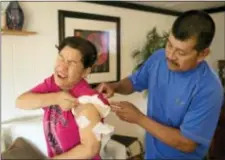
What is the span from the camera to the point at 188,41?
1.86 ft

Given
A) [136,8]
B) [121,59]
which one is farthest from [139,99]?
[136,8]

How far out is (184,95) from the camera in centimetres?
63

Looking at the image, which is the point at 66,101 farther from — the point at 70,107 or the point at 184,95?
the point at 184,95

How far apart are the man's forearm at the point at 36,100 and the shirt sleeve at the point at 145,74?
0.36m

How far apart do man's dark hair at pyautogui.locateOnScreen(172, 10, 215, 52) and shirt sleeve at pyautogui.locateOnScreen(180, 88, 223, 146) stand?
0.11 metres

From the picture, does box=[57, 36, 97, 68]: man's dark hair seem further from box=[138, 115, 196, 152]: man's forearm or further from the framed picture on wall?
the framed picture on wall

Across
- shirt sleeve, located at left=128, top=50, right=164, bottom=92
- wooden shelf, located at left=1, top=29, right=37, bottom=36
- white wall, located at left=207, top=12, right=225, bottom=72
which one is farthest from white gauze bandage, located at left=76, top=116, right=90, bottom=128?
white wall, located at left=207, top=12, right=225, bottom=72

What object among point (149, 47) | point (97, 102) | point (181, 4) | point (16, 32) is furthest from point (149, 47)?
point (97, 102)

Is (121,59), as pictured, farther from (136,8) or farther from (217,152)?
(217,152)

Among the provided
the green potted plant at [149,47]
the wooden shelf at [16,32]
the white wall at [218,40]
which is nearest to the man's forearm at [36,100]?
the wooden shelf at [16,32]

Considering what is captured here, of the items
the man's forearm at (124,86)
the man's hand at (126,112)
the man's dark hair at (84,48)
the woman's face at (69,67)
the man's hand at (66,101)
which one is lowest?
the man's hand at (126,112)

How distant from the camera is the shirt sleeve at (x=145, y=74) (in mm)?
756

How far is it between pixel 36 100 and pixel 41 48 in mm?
665

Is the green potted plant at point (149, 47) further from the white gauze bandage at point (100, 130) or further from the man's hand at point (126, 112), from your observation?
the white gauze bandage at point (100, 130)
